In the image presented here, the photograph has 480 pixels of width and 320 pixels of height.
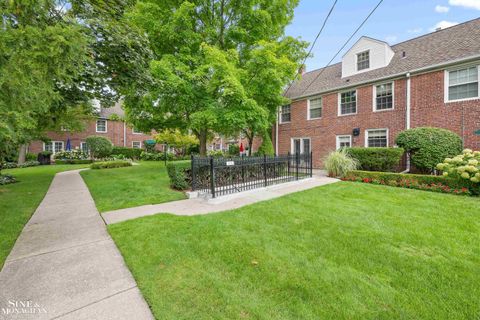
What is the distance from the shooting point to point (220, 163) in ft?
22.2

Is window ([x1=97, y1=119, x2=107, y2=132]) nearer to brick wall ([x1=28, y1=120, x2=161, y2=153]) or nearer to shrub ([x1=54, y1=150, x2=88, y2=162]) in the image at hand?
brick wall ([x1=28, y1=120, x2=161, y2=153])

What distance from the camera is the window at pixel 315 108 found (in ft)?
46.3

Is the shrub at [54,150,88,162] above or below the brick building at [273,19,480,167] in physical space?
below

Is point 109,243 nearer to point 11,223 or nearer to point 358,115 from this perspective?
point 11,223

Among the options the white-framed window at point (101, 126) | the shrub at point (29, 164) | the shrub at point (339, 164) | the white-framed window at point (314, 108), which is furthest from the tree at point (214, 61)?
the white-framed window at point (101, 126)

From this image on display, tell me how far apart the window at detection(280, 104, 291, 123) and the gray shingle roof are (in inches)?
79.3

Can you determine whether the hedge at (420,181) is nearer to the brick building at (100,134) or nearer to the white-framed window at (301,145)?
the white-framed window at (301,145)

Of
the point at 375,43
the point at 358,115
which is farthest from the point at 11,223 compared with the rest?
the point at 375,43

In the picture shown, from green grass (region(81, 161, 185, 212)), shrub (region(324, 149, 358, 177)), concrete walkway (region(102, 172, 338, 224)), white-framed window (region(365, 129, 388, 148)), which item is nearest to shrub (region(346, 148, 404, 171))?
shrub (region(324, 149, 358, 177))

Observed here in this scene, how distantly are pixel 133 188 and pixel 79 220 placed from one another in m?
2.98

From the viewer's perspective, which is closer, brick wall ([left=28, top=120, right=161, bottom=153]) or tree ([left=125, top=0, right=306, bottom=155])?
tree ([left=125, top=0, right=306, bottom=155])

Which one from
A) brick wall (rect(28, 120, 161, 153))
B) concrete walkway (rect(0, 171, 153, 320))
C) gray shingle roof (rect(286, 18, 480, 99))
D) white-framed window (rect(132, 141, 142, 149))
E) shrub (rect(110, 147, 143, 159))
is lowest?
concrete walkway (rect(0, 171, 153, 320))

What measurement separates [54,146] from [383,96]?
97.6 ft

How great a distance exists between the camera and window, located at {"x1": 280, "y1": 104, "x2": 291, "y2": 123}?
15983 mm
